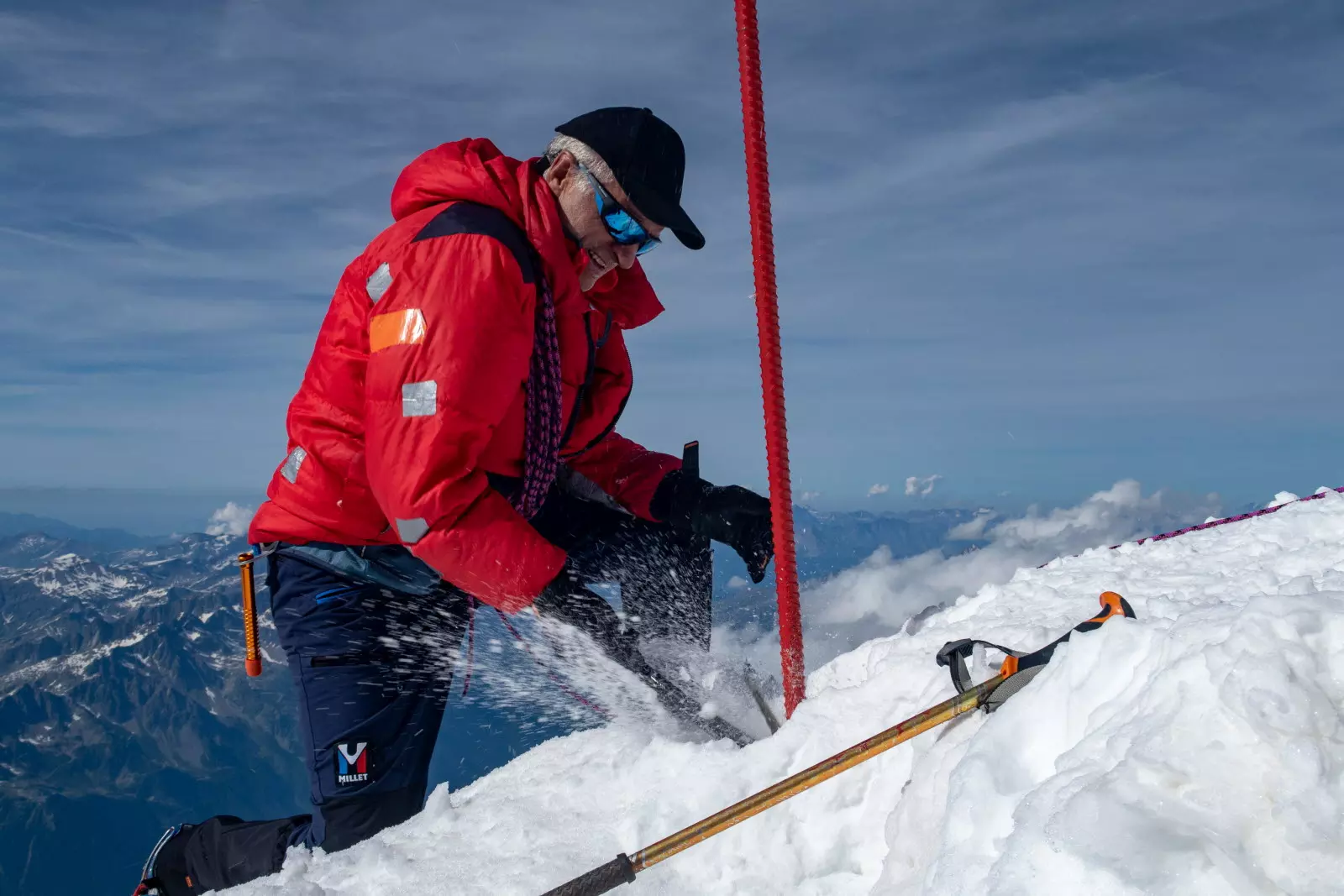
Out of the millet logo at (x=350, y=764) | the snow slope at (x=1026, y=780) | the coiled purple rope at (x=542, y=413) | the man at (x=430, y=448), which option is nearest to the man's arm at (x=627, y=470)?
the man at (x=430, y=448)

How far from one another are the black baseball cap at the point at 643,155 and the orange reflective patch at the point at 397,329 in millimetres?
1118

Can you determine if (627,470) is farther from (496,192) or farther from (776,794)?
(776,794)

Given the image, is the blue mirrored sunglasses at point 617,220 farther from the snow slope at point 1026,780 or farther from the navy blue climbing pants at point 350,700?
the snow slope at point 1026,780

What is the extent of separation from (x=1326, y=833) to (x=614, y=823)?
2.24 meters

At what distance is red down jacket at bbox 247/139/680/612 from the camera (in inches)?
125

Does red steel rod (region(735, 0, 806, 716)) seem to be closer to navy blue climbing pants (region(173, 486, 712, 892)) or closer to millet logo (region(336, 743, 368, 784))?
navy blue climbing pants (region(173, 486, 712, 892))

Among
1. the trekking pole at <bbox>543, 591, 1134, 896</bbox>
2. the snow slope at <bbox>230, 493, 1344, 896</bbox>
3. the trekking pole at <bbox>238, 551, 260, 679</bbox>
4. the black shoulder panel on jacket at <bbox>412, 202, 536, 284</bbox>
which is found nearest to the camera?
the snow slope at <bbox>230, 493, 1344, 896</bbox>

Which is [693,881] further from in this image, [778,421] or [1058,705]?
[778,421]

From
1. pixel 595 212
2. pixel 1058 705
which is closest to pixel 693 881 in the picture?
pixel 1058 705

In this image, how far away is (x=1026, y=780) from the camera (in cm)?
174

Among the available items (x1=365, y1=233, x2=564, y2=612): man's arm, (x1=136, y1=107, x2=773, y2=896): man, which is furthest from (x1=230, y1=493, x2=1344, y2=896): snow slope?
(x1=365, y1=233, x2=564, y2=612): man's arm

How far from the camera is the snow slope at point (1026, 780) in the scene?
1.37m

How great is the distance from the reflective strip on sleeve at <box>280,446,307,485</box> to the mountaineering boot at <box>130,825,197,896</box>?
2013 mm

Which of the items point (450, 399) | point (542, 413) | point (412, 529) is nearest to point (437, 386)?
point (450, 399)
